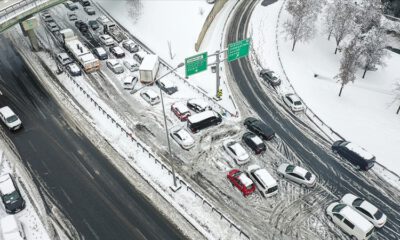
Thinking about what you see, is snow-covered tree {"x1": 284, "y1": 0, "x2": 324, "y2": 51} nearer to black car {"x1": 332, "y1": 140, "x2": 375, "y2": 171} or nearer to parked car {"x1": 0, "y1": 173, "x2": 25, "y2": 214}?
black car {"x1": 332, "y1": 140, "x2": 375, "y2": 171}

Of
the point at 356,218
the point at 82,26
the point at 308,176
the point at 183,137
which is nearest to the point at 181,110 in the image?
the point at 183,137

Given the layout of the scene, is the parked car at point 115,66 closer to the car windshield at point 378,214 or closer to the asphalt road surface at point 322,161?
the asphalt road surface at point 322,161

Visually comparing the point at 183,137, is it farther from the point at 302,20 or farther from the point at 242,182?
the point at 302,20

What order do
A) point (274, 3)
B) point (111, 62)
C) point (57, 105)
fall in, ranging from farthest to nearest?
point (274, 3)
point (111, 62)
point (57, 105)

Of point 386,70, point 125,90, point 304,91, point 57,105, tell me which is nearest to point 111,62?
point 125,90

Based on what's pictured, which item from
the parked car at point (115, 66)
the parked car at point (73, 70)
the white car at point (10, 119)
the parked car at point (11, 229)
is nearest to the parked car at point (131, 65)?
the parked car at point (115, 66)

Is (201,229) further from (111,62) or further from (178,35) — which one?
(178,35)

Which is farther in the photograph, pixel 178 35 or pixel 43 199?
pixel 178 35

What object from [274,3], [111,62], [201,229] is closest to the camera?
[201,229]
